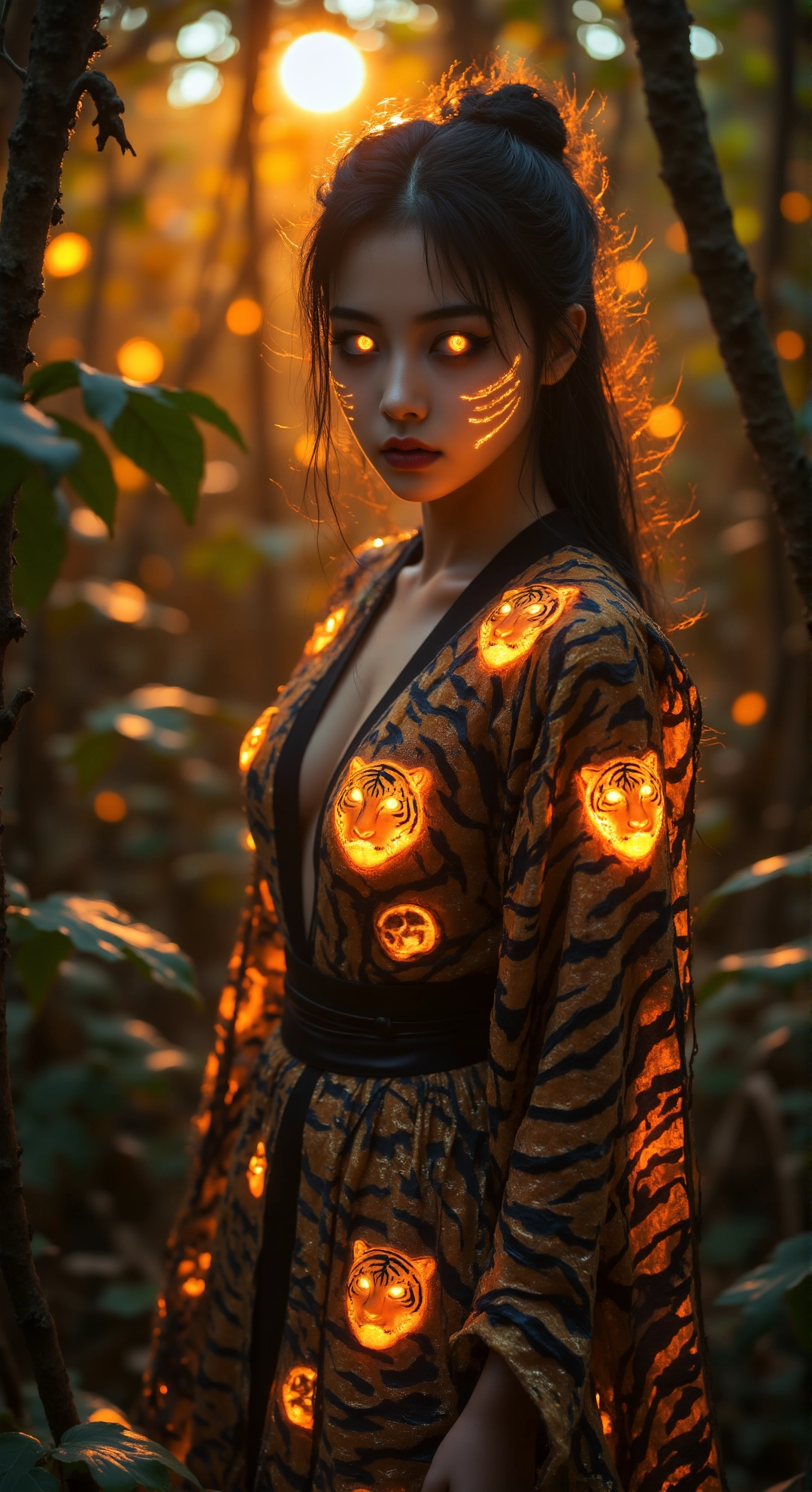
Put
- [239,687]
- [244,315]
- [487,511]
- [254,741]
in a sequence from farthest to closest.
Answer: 1. [239,687]
2. [244,315]
3. [254,741]
4. [487,511]

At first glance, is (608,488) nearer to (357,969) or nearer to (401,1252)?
(357,969)

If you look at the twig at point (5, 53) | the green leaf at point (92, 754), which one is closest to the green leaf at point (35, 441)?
the twig at point (5, 53)

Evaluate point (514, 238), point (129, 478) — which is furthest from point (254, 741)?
point (129, 478)

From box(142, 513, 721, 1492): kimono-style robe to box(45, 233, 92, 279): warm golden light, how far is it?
1917mm

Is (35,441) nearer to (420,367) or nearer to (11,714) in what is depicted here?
(11,714)

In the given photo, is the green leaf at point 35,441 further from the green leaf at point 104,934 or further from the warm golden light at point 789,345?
the warm golden light at point 789,345

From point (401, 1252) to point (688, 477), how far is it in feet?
9.35

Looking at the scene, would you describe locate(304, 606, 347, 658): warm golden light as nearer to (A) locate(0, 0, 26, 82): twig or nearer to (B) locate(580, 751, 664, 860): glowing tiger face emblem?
(B) locate(580, 751, 664, 860): glowing tiger face emblem

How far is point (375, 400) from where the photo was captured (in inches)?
30.6

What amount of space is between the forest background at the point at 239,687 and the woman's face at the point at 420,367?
0.74 ft

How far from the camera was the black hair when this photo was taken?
759 millimetres

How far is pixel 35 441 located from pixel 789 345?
2.45m

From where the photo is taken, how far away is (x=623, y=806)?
69 cm

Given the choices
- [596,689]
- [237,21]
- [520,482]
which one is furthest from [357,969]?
[237,21]
